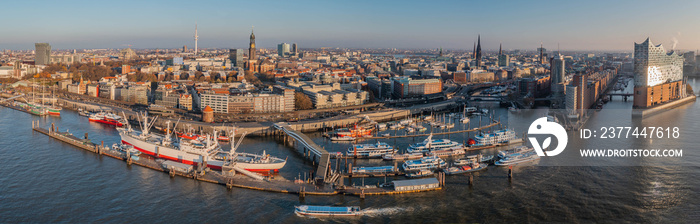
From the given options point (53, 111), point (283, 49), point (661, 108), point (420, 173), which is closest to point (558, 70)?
point (661, 108)

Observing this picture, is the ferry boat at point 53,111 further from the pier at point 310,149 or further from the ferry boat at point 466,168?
the ferry boat at point 466,168

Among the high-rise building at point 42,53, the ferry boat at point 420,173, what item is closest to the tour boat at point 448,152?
the ferry boat at point 420,173

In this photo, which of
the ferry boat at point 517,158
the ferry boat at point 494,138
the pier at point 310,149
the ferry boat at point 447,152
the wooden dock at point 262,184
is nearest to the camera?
the wooden dock at point 262,184

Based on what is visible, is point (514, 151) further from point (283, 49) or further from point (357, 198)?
point (283, 49)

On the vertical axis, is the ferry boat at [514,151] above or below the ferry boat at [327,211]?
above

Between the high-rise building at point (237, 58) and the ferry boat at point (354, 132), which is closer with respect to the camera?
the ferry boat at point (354, 132)

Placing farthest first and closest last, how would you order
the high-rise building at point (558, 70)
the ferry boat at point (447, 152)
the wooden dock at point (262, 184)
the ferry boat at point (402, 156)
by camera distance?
the high-rise building at point (558, 70)
the ferry boat at point (447, 152)
the ferry boat at point (402, 156)
the wooden dock at point (262, 184)

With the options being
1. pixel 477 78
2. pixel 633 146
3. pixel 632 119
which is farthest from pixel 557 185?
pixel 477 78

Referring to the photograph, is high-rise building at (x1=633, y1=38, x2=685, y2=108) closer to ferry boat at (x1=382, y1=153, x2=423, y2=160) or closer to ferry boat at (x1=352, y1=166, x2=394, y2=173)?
ferry boat at (x1=382, y1=153, x2=423, y2=160)
